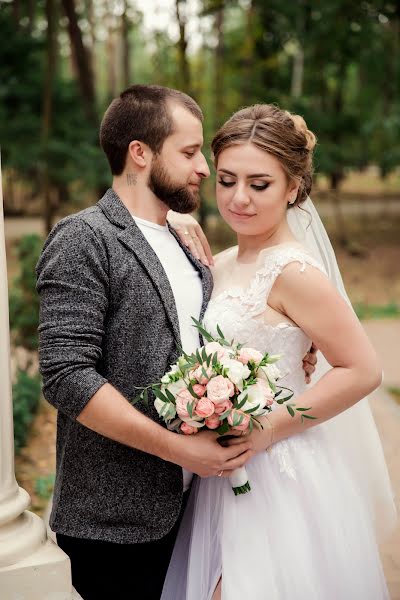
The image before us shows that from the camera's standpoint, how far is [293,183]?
285 cm

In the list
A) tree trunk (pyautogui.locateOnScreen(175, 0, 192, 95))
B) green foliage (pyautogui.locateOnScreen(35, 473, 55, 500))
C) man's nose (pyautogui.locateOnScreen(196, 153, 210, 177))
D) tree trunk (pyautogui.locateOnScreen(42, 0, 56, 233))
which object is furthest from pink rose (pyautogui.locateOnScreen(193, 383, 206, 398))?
tree trunk (pyautogui.locateOnScreen(42, 0, 56, 233))

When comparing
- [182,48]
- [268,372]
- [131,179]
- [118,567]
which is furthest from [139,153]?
[182,48]

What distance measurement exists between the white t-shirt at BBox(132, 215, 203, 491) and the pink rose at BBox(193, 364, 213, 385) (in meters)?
0.38

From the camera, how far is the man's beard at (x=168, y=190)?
281cm

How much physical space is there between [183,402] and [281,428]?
1.62 ft

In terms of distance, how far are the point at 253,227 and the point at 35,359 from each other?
253 inches

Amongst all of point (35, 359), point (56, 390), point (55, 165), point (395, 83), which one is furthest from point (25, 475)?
point (395, 83)

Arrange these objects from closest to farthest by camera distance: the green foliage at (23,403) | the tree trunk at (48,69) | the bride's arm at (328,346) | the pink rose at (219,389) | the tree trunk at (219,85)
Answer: the pink rose at (219,389), the bride's arm at (328,346), the green foliage at (23,403), the tree trunk at (48,69), the tree trunk at (219,85)

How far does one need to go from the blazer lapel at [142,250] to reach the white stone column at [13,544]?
0.38 meters

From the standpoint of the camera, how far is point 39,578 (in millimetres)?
2637

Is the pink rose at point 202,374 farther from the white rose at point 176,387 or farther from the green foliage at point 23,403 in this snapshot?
the green foliage at point 23,403

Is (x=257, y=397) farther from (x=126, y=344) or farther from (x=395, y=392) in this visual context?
(x=395, y=392)

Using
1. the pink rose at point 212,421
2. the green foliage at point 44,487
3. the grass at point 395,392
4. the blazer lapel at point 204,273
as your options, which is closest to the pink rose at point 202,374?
the pink rose at point 212,421

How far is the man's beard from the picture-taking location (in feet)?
9.22
